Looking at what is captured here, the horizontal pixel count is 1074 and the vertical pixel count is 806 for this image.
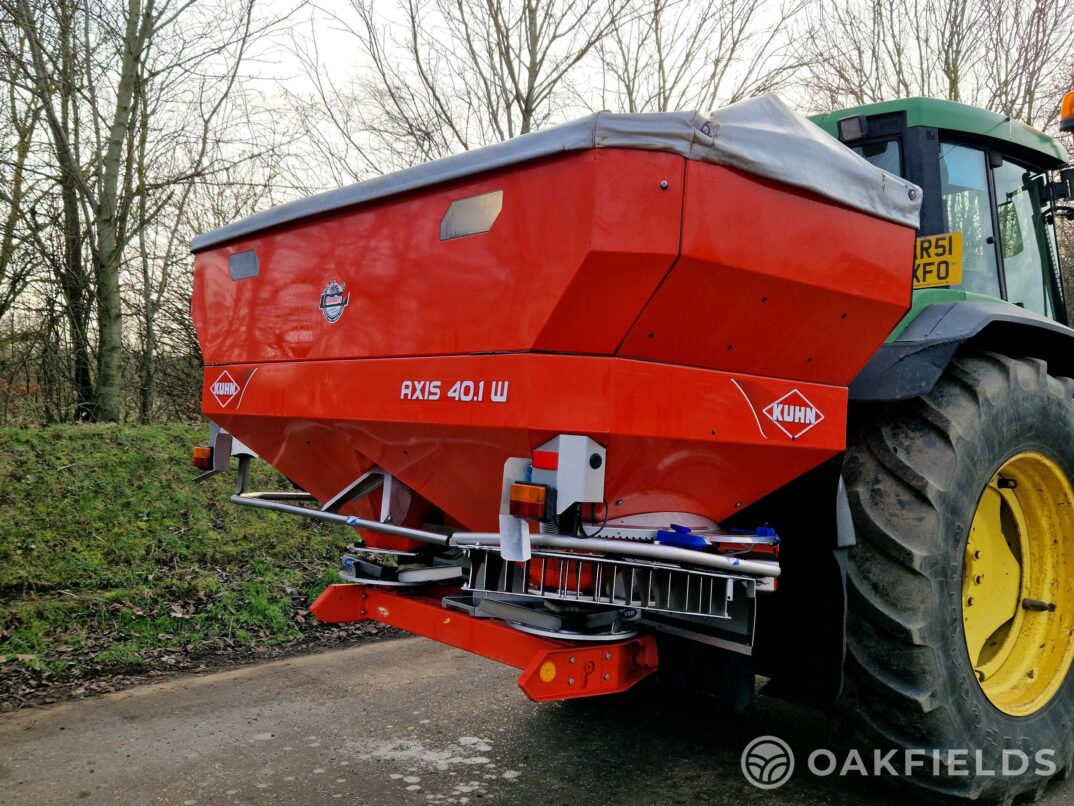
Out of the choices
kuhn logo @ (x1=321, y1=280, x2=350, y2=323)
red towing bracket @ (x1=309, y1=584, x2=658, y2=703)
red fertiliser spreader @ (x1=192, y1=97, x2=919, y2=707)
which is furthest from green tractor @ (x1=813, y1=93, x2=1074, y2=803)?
kuhn logo @ (x1=321, y1=280, x2=350, y2=323)

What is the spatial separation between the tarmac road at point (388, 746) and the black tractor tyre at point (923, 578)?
394mm

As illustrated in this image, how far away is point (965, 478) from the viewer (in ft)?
9.39

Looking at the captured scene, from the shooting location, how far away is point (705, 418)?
251 cm

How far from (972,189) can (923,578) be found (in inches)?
78.0

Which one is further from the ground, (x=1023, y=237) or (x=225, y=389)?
(x=1023, y=237)

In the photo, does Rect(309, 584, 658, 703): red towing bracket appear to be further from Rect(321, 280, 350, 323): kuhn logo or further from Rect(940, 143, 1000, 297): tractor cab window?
Rect(940, 143, 1000, 297): tractor cab window

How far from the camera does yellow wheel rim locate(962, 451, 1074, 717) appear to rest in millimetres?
3270

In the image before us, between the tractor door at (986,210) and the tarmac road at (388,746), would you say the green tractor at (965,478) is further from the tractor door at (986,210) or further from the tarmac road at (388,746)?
the tarmac road at (388,746)

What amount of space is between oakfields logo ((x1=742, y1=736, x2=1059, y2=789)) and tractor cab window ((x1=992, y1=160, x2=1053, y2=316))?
2013 millimetres

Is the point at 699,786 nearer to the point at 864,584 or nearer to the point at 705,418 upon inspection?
the point at 864,584

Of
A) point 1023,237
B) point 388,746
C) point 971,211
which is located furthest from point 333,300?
point 1023,237

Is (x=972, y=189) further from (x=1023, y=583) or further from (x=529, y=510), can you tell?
(x=529, y=510)

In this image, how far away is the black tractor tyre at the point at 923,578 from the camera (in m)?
2.75

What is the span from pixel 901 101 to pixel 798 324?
164 centimetres
